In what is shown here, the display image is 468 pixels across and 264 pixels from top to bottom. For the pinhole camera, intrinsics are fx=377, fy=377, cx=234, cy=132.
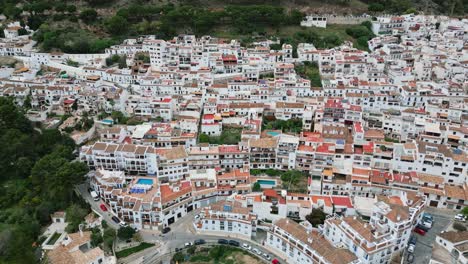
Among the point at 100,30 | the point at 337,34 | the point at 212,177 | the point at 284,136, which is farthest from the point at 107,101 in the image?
the point at 337,34

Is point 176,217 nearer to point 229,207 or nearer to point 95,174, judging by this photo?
point 229,207

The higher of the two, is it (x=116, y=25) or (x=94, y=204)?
(x=116, y=25)

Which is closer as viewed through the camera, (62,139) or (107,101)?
(62,139)

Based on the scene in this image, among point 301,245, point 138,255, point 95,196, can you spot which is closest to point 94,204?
point 95,196

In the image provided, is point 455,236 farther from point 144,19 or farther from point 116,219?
point 144,19

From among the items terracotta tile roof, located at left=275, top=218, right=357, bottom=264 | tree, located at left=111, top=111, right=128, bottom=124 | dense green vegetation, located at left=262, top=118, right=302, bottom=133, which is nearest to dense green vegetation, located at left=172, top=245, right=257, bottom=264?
terracotta tile roof, located at left=275, top=218, right=357, bottom=264

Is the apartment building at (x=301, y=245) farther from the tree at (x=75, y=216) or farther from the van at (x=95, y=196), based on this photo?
the van at (x=95, y=196)

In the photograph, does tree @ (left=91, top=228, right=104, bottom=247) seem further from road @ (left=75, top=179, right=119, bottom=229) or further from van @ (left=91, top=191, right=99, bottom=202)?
van @ (left=91, top=191, right=99, bottom=202)
